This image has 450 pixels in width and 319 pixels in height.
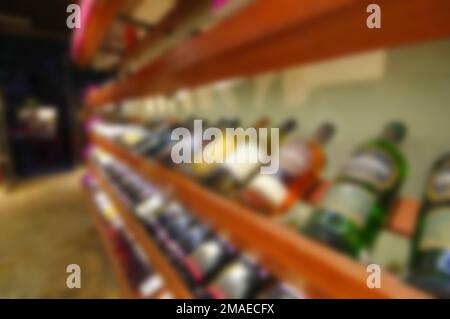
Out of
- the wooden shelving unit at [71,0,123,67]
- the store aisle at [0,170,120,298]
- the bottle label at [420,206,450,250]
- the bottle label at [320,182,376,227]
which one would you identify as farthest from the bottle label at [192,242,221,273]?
the wooden shelving unit at [71,0,123,67]

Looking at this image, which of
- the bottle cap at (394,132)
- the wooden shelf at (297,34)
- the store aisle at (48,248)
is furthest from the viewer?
the store aisle at (48,248)

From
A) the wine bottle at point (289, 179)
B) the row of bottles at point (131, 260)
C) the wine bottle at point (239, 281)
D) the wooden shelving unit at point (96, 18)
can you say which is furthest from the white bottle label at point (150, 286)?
the wooden shelving unit at point (96, 18)

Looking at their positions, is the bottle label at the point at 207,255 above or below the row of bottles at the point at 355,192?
below

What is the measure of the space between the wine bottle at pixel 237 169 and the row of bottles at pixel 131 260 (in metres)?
0.39

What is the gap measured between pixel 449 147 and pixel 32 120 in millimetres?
6752

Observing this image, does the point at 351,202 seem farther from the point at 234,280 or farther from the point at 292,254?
the point at 234,280

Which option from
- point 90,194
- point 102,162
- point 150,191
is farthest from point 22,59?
point 150,191

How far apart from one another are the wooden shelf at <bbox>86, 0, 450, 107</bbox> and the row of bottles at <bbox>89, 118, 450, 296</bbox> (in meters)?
0.22

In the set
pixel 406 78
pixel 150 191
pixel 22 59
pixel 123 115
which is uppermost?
pixel 22 59

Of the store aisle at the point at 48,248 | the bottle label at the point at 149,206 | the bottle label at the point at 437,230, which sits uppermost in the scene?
the bottle label at the point at 437,230

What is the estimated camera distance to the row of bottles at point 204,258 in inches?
25.1

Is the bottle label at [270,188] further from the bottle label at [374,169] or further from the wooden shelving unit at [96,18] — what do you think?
the wooden shelving unit at [96,18]

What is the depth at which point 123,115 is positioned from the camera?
2.54 metres

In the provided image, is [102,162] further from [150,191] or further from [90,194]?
[150,191]
